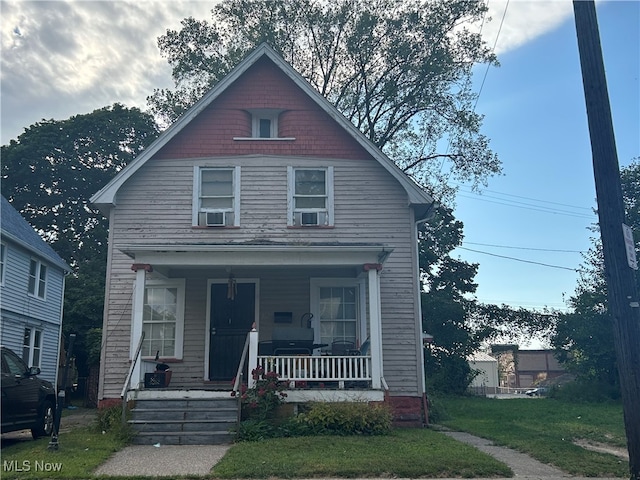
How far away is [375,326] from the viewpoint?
1270cm

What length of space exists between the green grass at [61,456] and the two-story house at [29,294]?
11.5 meters

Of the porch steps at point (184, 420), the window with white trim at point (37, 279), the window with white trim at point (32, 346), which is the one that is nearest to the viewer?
the porch steps at point (184, 420)

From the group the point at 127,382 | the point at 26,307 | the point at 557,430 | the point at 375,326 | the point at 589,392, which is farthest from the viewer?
the point at 589,392

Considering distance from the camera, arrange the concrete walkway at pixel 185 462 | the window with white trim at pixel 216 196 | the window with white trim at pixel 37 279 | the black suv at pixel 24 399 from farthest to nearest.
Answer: the window with white trim at pixel 37 279 < the window with white trim at pixel 216 196 < the black suv at pixel 24 399 < the concrete walkway at pixel 185 462

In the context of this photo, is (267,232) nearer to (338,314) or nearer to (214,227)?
(214,227)

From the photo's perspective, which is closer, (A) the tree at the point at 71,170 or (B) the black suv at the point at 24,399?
(B) the black suv at the point at 24,399

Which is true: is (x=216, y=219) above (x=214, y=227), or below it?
above

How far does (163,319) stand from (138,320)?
2.04 m

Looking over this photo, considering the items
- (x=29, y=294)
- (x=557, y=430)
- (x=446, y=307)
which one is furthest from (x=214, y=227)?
(x=446, y=307)

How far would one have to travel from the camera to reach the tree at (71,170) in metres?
35.3

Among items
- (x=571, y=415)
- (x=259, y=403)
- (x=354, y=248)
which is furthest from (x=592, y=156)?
(x=571, y=415)

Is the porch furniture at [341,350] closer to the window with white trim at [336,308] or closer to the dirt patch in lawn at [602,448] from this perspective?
the window with white trim at [336,308]

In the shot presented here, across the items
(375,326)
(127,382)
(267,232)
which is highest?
(267,232)

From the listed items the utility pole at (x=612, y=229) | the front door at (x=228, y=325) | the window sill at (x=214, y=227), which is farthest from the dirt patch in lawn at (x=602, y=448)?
the window sill at (x=214, y=227)
